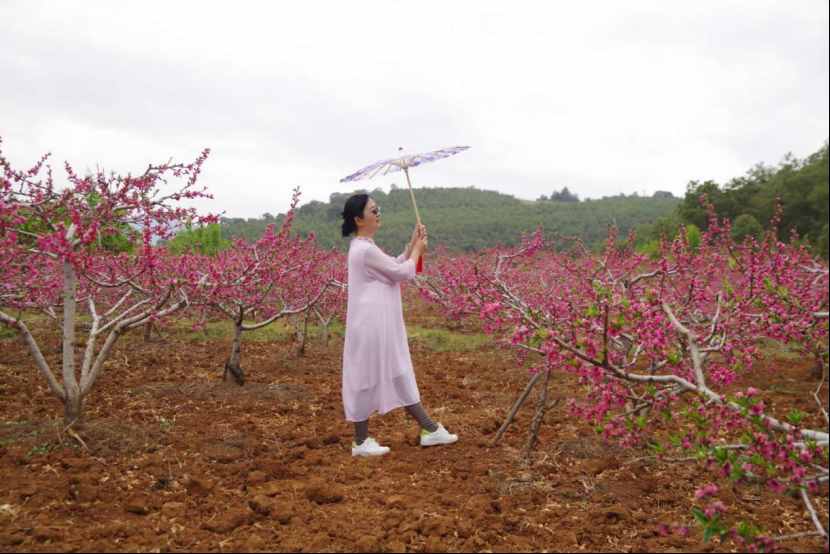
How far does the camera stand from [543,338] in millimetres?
2828

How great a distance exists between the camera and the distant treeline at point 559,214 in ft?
72.7

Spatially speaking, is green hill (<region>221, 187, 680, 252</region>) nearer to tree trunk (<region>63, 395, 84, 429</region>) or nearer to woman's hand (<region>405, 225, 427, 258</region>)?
woman's hand (<region>405, 225, 427, 258</region>)

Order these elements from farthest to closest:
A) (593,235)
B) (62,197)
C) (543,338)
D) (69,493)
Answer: (593,235) < (62,197) < (69,493) < (543,338)

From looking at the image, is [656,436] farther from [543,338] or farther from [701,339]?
[543,338]

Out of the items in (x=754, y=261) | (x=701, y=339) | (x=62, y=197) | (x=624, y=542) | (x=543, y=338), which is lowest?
(x=624, y=542)

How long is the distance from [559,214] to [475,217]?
274 inches

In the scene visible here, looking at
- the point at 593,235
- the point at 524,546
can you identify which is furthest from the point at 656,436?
the point at 593,235

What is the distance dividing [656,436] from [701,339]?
50.4 inches

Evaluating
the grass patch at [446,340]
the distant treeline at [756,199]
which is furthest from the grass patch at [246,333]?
the distant treeline at [756,199]

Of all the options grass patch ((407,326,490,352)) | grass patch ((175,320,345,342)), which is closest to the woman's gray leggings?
grass patch ((407,326,490,352))

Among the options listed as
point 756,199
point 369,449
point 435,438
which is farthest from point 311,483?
point 756,199

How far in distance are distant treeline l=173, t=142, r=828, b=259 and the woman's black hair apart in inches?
419

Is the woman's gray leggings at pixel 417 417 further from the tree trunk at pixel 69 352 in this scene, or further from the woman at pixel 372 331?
the tree trunk at pixel 69 352

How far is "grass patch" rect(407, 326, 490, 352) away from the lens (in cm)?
1041
